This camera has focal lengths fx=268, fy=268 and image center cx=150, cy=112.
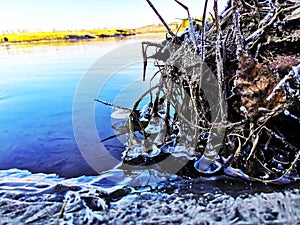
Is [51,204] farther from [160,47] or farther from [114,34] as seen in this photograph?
[114,34]

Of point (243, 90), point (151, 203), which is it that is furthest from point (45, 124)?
point (243, 90)

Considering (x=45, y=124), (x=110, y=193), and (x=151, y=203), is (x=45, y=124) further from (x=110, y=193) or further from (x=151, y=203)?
(x=151, y=203)

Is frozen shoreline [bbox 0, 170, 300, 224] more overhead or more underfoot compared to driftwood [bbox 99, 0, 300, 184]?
more underfoot

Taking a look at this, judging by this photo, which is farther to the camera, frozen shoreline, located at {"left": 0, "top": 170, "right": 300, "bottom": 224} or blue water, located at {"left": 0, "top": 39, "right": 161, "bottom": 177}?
blue water, located at {"left": 0, "top": 39, "right": 161, "bottom": 177}

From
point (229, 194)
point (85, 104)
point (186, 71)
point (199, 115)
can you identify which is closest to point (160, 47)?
point (186, 71)

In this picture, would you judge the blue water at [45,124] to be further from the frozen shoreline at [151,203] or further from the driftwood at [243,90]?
the driftwood at [243,90]

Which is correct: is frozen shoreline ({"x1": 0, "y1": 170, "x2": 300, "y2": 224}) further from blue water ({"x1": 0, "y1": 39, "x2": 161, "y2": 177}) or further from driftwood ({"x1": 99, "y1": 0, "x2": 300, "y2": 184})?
blue water ({"x1": 0, "y1": 39, "x2": 161, "y2": 177})

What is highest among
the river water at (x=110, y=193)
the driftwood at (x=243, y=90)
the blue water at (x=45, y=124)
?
the driftwood at (x=243, y=90)

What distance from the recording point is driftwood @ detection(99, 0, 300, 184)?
4.43 feet

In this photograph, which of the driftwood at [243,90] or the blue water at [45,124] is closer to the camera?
the driftwood at [243,90]

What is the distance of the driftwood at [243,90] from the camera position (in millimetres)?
1351

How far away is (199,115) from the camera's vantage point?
1694 millimetres

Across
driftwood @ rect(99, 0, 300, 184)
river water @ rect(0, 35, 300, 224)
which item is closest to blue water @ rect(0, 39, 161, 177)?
river water @ rect(0, 35, 300, 224)

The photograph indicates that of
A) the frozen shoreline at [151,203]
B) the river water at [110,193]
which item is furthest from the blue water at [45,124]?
the frozen shoreline at [151,203]
